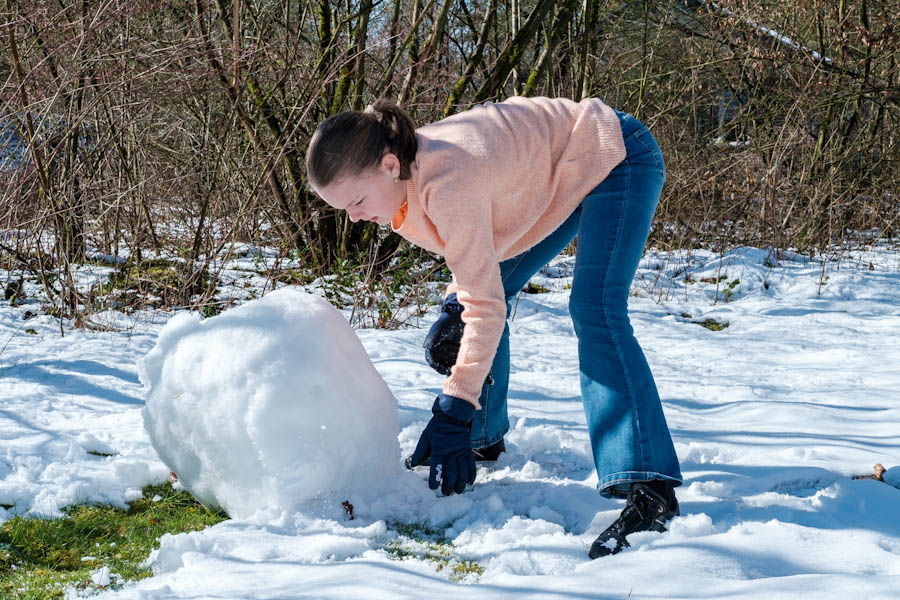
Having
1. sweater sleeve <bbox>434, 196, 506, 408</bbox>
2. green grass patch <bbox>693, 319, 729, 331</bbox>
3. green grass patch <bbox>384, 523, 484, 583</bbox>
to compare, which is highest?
sweater sleeve <bbox>434, 196, 506, 408</bbox>

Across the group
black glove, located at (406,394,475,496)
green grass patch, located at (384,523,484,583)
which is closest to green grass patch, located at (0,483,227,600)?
green grass patch, located at (384,523,484,583)

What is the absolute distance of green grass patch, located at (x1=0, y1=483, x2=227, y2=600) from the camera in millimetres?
1901

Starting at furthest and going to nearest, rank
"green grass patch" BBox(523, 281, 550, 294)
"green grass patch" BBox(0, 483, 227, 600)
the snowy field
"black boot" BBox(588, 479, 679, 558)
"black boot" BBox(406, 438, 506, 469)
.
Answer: "green grass patch" BBox(523, 281, 550, 294) < "black boot" BBox(406, 438, 506, 469) < "black boot" BBox(588, 479, 679, 558) < "green grass patch" BBox(0, 483, 227, 600) < the snowy field

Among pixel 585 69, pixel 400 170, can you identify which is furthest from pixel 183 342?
pixel 585 69

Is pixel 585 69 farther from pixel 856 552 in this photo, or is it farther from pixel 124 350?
pixel 856 552

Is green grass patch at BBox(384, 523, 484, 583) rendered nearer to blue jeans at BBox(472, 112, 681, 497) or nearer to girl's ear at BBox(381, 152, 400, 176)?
blue jeans at BBox(472, 112, 681, 497)

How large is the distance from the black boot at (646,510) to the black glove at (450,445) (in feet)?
1.44

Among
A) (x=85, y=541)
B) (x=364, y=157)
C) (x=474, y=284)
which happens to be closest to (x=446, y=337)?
(x=474, y=284)

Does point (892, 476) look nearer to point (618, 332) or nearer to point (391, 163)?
point (618, 332)

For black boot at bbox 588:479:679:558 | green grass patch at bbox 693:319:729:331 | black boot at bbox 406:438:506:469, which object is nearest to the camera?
black boot at bbox 588:479:679:558

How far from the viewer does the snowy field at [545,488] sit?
178cm

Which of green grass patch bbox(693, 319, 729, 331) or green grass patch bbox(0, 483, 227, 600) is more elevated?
green grass patch bbox(0, 483, 227, 600)

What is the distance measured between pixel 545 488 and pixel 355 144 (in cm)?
127

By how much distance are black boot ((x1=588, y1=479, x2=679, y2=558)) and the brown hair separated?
3.58 ft
